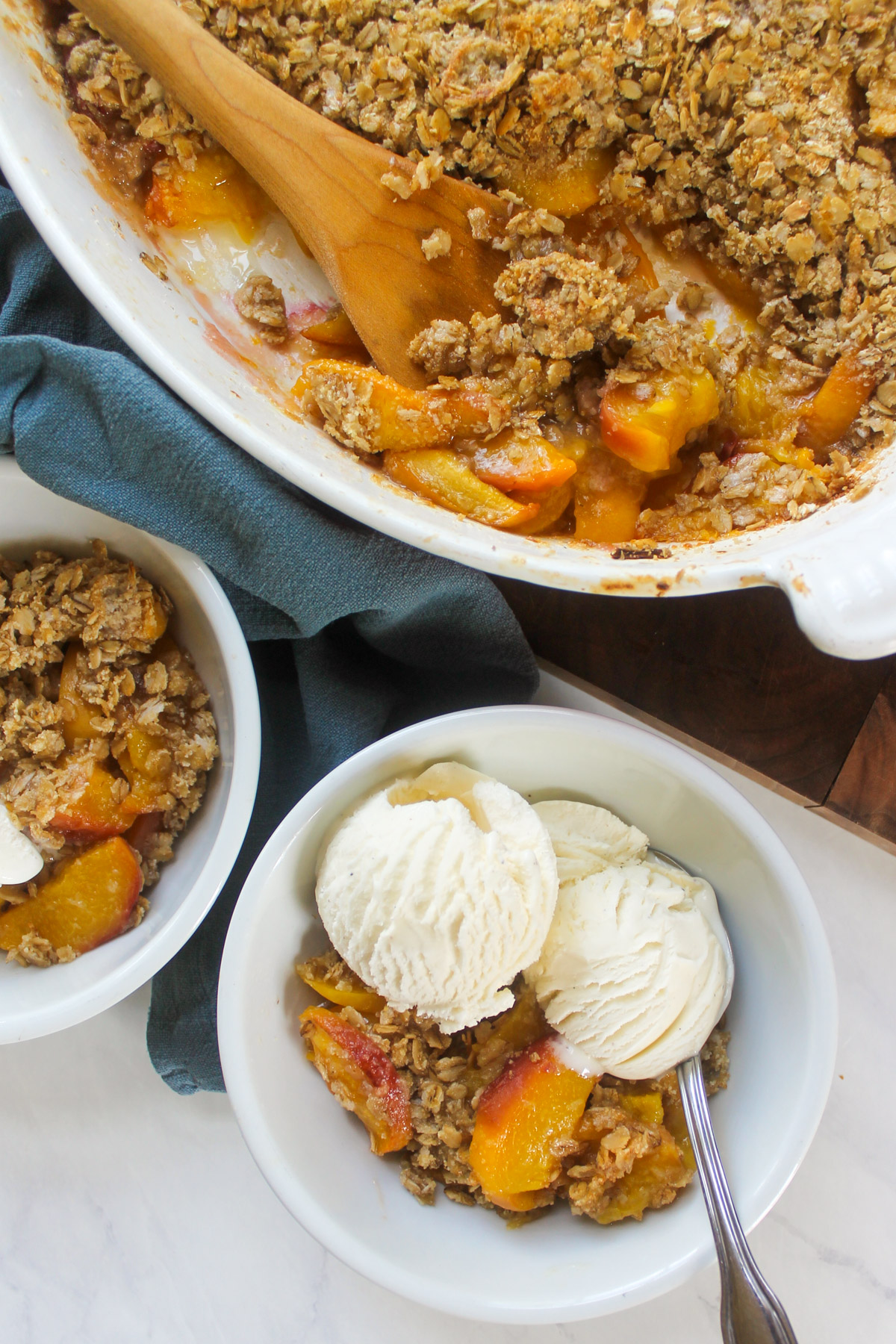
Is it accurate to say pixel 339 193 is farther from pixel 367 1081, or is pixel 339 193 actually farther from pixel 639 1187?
pixel 639 1187

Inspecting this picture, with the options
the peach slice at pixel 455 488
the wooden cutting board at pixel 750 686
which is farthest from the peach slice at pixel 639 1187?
the peach slice at pixel 455 488

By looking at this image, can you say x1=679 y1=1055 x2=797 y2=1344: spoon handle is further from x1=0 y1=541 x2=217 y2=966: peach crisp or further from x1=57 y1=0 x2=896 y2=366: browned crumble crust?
x1=57 y1=0 x2=896 y2=366: browned crumble crust

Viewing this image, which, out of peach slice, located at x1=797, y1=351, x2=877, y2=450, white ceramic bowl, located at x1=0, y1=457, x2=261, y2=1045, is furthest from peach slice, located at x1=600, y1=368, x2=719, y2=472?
white ceramic bowl, located at x1=0, y1=457, x2=261, y2=1045

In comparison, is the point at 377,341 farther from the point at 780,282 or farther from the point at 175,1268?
the point at 175,1268

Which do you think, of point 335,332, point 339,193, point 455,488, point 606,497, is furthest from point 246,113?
point 606,497

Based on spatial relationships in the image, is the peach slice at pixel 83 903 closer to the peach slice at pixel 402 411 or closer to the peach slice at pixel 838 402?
the peach slice at pixel 402 411

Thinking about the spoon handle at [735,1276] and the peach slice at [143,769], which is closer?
the spoon handle at [735,1276]
